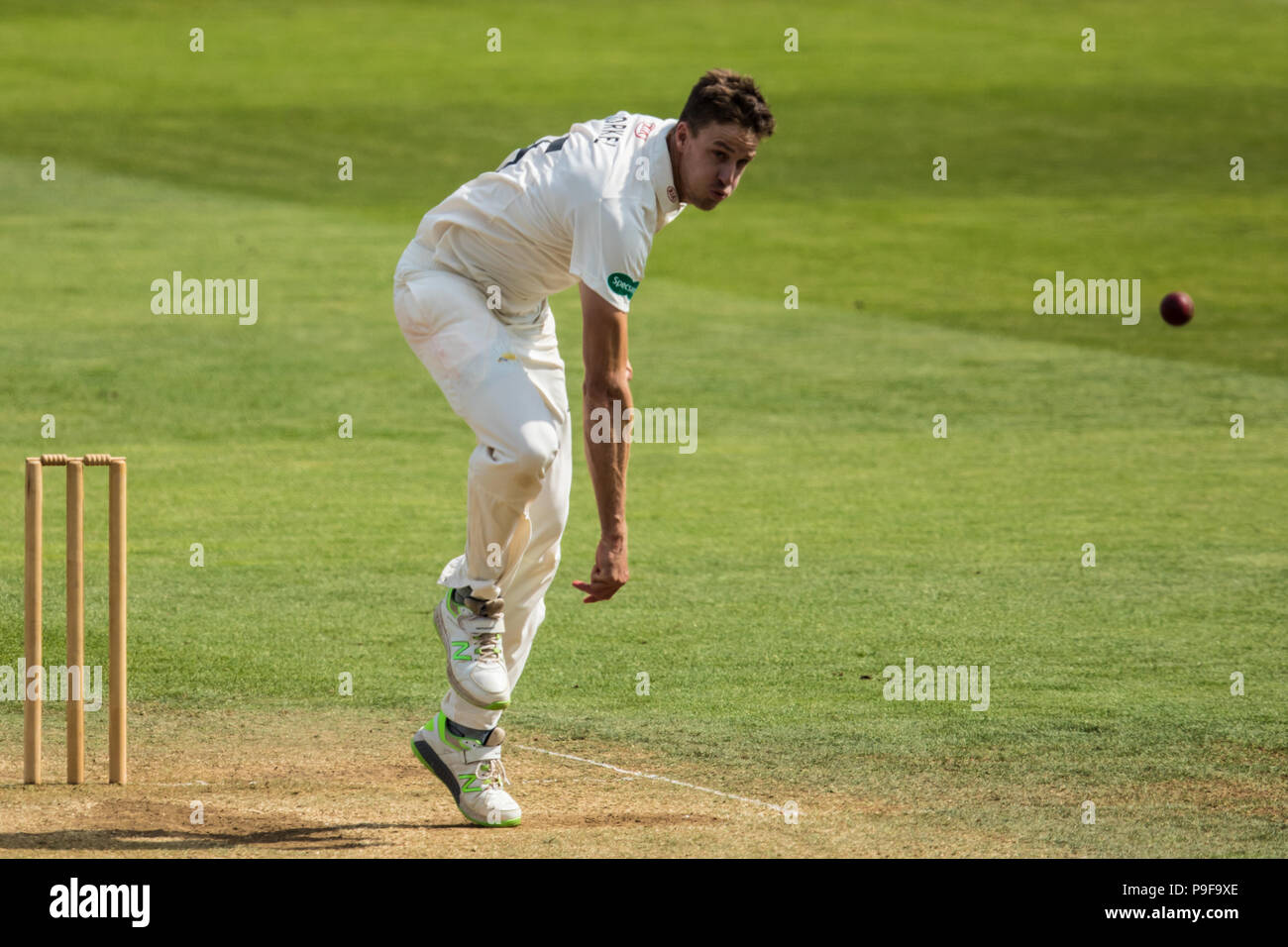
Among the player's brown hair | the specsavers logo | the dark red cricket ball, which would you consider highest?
the dark red cricket ball

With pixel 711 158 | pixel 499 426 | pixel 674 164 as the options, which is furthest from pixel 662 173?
pixel 499 426

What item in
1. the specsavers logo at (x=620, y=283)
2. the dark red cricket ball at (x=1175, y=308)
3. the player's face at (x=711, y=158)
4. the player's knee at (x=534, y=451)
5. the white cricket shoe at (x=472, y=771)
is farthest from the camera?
the dark red cricket ball at (x=1175, y=308)

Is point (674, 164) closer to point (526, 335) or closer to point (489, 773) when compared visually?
point (526, 335)

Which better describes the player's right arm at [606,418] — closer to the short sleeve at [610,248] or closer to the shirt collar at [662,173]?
the short sleeve at [610,248]

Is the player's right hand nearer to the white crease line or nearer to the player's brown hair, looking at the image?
the white crease line

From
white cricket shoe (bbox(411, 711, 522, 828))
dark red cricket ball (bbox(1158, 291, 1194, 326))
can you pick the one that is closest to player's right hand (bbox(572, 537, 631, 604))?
white cricket shoe (bbox(411, 711, 522, 828))

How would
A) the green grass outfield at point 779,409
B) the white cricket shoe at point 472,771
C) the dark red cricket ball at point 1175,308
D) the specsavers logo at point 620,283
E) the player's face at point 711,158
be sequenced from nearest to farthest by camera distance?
the specsavers logo at point 620,283 → the player's face at point 711,158 → the white cricket shoe at point 472,771 → the green grass outfield at point 779,409 → the dark red cricket ball at point 1175,308

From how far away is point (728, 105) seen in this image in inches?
226

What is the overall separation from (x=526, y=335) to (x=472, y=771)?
1.51 meters

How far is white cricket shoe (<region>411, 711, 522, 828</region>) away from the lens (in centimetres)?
611

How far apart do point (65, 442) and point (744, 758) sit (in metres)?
8.36

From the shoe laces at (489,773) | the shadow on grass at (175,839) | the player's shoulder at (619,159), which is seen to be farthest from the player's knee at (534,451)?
the shadow on grass at (175,839)

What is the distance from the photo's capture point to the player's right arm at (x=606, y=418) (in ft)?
18.6
